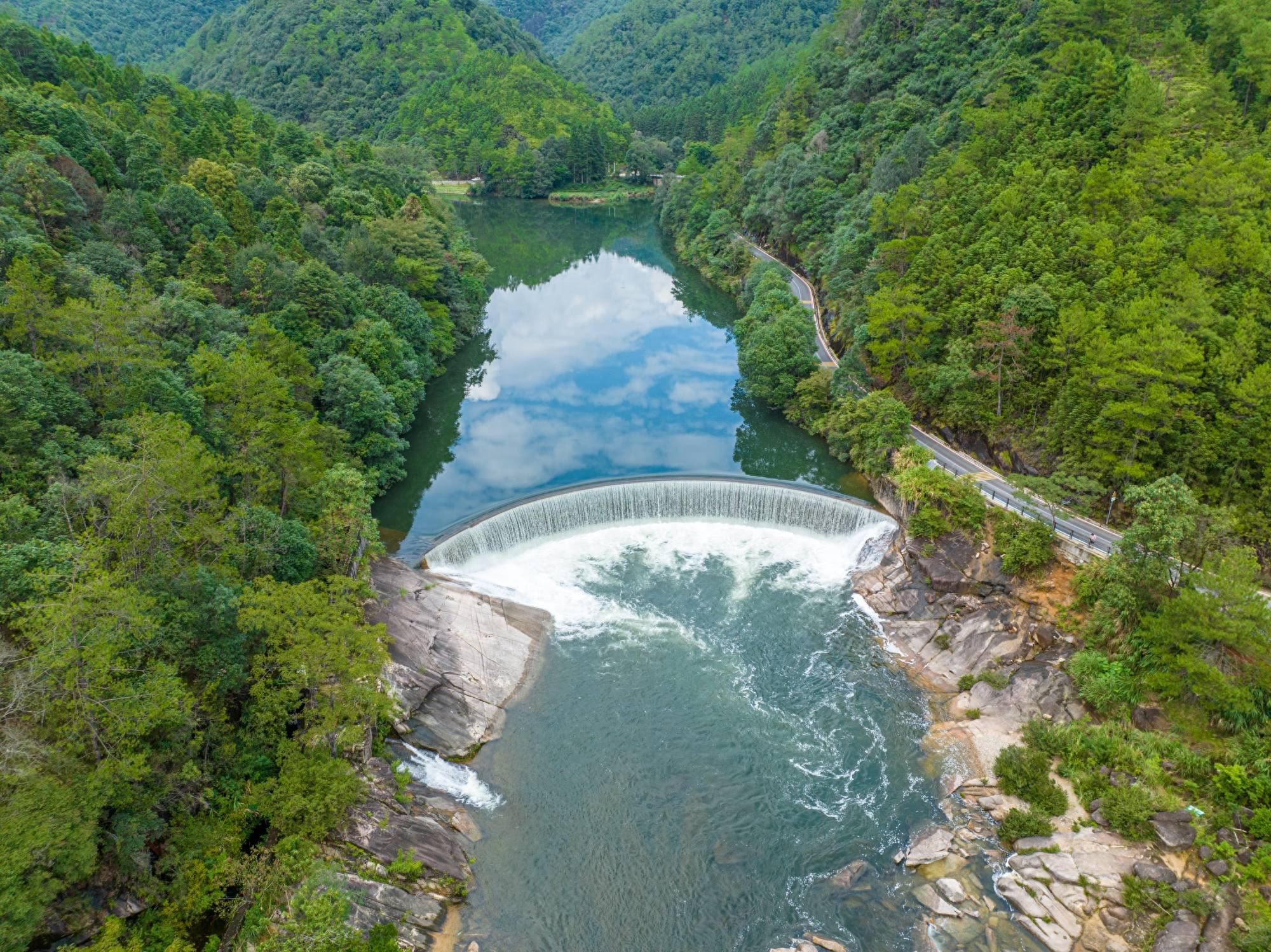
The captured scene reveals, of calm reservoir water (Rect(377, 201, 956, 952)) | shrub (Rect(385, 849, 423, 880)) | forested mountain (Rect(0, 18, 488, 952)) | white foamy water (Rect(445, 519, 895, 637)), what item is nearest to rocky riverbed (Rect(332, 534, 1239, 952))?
shrub (Rect(385, 849, 423, 880))

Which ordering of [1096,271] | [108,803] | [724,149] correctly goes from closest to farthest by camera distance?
[108,803] < [1096,271] < [724,149]

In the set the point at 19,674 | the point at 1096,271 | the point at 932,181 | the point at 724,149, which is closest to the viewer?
the point at 19,674

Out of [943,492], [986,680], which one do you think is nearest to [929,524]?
[943,492]

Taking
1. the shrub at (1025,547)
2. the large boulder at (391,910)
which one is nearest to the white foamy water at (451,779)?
the large boulder at (391,910)

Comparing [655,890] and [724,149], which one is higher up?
[724,149]

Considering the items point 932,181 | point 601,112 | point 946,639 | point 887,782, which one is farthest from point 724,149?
point 887,782

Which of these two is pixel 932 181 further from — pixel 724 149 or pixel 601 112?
pixel 601 112

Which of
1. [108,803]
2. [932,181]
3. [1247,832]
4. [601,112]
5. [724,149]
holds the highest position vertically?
[601,112]

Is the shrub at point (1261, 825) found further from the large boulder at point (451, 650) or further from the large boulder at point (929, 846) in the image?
the large boulder at point (451, 650)
